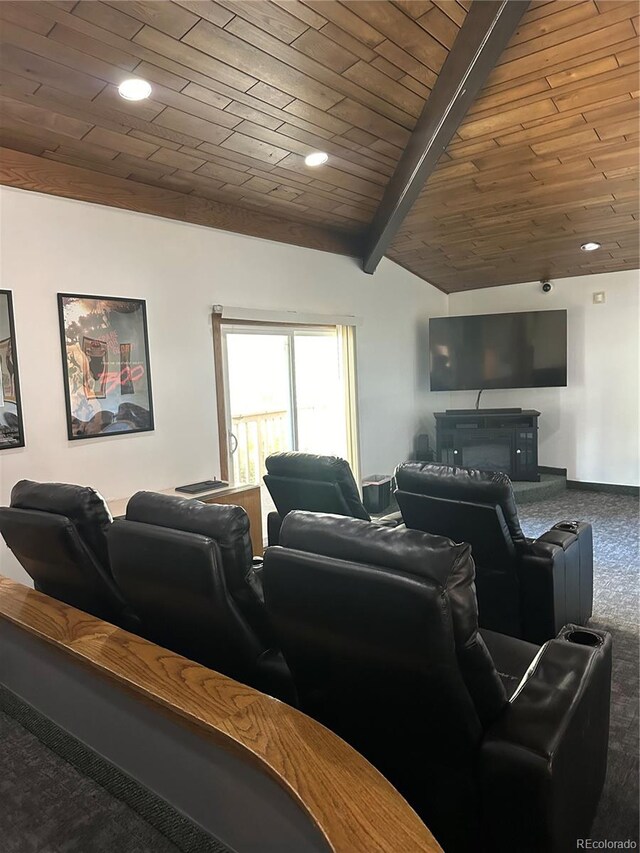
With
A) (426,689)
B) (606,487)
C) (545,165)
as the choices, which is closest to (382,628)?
(426,689)

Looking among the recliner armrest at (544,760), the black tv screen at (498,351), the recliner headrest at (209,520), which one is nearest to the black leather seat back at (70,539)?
the recliner headrest at (209,520)

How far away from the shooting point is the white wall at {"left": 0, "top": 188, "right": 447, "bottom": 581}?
11.1ft

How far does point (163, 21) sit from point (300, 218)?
256cm

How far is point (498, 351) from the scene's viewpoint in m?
6.45

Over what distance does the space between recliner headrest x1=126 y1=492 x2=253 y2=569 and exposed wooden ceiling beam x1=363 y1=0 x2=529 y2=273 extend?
3.04 m

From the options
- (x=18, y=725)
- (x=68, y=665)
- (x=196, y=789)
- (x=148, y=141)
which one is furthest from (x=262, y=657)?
(x=148, y=141)

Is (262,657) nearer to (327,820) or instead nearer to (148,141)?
(327,820)

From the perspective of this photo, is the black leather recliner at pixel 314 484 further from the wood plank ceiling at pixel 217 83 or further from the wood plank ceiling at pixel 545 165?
the wood plank ceiling at pixel 545 165

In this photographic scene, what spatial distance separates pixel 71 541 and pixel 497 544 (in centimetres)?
182

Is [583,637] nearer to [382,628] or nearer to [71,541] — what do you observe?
[382,628]

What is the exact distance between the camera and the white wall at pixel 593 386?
607 cm

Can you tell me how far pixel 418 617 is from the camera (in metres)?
1.19

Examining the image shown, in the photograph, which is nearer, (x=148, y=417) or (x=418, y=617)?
(x=418, y=617)

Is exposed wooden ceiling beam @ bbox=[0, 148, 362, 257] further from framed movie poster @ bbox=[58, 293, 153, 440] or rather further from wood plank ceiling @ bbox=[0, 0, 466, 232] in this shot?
framed movie poster @ bbox=[58, 293, 153, 440]
